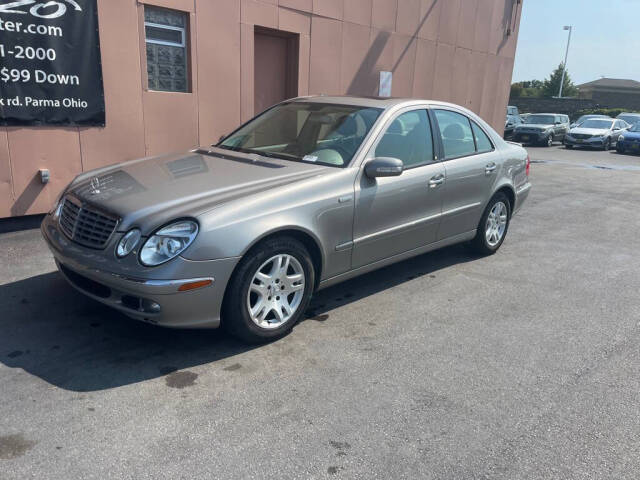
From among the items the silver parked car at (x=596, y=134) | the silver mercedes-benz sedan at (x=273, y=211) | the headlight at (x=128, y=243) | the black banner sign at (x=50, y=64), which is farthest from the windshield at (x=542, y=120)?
the headlight at (x=128, y=243)

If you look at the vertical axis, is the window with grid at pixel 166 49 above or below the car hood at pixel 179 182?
above

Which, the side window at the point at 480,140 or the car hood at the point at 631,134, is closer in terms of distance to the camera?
the side window at the point at 480,140

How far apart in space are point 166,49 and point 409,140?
4.26 m

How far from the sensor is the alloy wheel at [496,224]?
19.3 ft

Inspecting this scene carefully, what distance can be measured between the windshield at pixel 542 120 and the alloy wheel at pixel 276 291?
80.2 feet

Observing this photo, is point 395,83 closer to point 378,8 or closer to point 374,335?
point 378,8

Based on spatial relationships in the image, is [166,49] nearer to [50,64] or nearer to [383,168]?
[50,64]

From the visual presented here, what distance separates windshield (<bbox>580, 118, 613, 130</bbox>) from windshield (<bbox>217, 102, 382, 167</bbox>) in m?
23.4

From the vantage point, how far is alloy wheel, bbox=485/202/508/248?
19.3 ft

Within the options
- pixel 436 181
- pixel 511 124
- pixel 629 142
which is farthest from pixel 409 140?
pixel 511 124

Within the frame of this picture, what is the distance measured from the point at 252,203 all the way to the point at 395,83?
8507 millimetres

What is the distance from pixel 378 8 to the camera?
1022 centimetres

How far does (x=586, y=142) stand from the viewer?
23656 millimetres

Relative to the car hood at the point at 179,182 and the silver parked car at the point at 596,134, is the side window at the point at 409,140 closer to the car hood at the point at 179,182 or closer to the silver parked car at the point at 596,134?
the car hood at the point at 179,182
